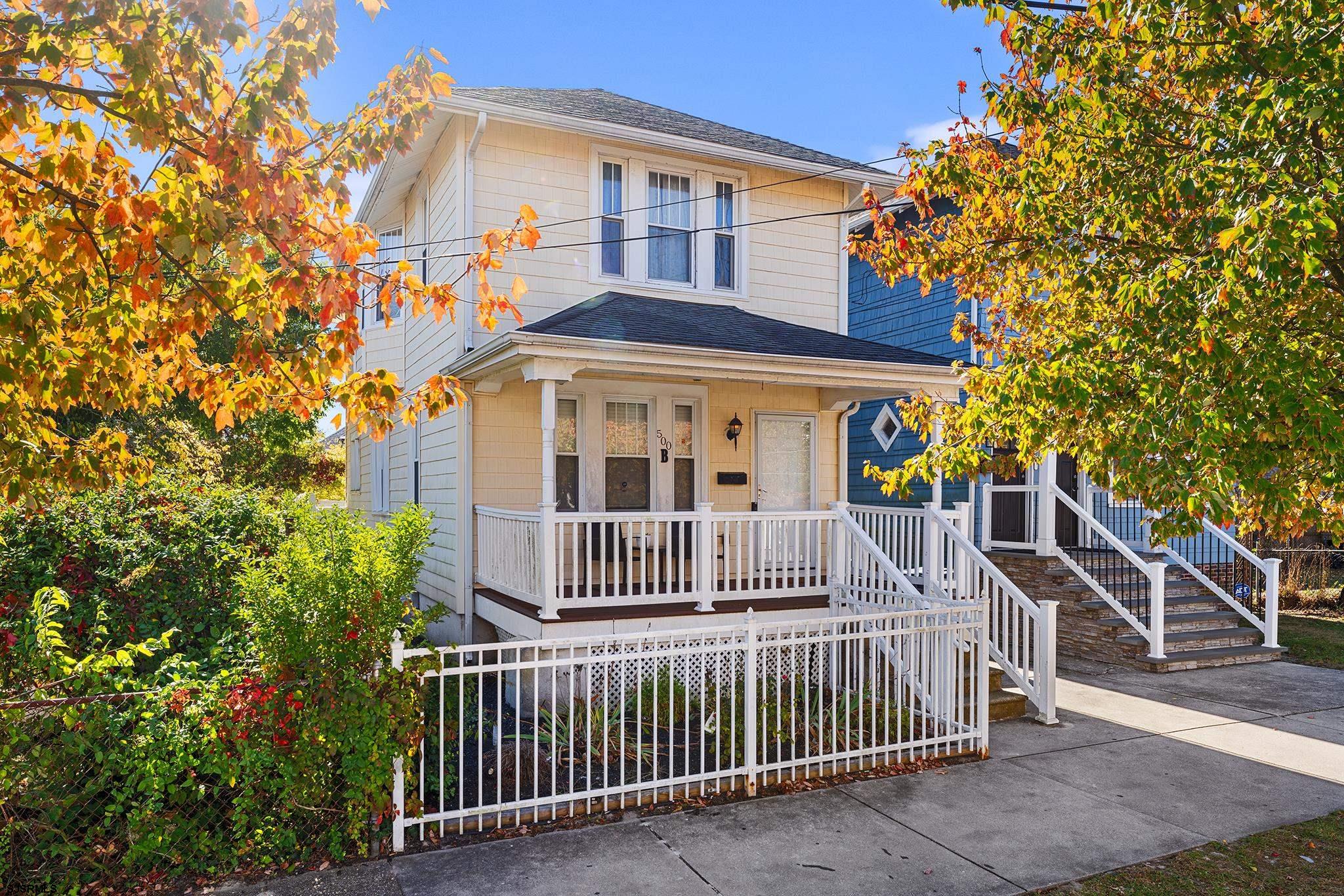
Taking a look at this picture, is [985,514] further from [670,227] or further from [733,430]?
[670,227]

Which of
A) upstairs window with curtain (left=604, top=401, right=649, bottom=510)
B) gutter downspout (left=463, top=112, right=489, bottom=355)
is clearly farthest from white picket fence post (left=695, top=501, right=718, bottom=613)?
gutter downspout (left=463, top=112, right=489, bottom=355)

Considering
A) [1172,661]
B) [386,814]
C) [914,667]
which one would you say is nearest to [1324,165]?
[914,667]

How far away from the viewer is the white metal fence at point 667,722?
18.5 ft

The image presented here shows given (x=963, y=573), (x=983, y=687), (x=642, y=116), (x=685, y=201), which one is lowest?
(x=983, y=687)

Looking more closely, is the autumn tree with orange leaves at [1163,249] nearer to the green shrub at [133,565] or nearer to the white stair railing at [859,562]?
the white stair railing at [859,562]

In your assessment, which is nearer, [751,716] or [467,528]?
[751,716]

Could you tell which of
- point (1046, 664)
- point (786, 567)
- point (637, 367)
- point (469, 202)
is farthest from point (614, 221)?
point (1046, 664)

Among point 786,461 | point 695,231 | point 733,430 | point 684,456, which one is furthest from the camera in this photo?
point 786,461

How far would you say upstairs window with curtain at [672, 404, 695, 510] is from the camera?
11.5m

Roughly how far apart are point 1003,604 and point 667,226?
647 cm

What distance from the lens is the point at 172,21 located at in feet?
11.0

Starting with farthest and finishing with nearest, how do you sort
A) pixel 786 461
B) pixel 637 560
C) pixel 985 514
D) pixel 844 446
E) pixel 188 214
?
pixel 985 514 → pixel 844 446 → pixel 786 461 → pixel 637 560 → pixel 188 214

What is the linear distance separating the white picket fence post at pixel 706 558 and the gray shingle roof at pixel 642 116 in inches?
A: 209

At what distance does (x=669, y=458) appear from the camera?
1141 cm
